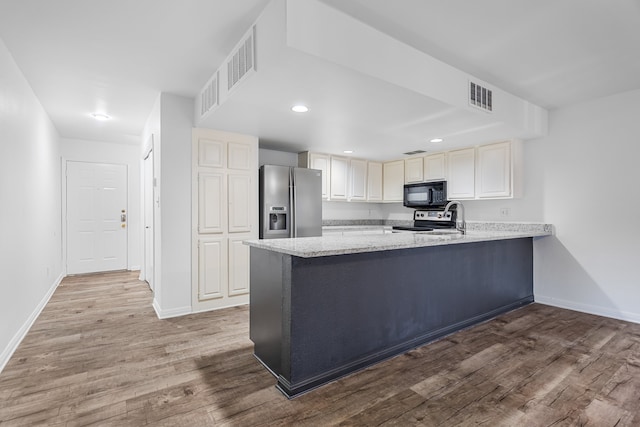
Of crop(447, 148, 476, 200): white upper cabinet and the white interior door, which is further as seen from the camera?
the white interior door

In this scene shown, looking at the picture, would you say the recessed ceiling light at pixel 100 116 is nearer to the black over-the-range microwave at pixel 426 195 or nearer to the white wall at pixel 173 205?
the white wall at pixel 173 205

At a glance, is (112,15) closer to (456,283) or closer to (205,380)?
(205,380)

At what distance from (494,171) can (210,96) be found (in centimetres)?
366

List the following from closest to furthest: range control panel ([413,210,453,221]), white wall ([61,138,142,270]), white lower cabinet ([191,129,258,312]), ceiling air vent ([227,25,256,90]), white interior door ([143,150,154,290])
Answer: ceiling air vent ([227,25,256,90])
white lower cabinet ([191,129,258,312])
white interior door ([143,150,154,290])
range control panel ([413,210,453,221])
white wall ([61,138,142,270])

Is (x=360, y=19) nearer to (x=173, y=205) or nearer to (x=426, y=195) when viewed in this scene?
(x=173, y=205)

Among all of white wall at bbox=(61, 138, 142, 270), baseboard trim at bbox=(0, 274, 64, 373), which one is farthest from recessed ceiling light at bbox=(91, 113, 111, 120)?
baseboard trim at bbox=(0, 274, 64, 373)

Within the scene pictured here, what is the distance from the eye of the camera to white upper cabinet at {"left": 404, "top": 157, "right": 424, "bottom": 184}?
5.27 metres

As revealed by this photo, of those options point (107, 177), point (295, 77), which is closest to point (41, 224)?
point (107, 177)

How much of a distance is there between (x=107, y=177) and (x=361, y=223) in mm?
4911

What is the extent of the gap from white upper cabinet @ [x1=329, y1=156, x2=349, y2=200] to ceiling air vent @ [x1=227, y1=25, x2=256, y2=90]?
2.88 meters

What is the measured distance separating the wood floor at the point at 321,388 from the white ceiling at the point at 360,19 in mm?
2231

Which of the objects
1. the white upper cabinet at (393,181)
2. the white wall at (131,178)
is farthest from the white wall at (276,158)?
the white wall at (131,178)

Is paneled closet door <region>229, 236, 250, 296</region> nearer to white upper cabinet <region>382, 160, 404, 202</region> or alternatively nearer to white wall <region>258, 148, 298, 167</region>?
white wall <region>258, 148, 298, 167</region>

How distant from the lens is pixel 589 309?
12.2 feet
